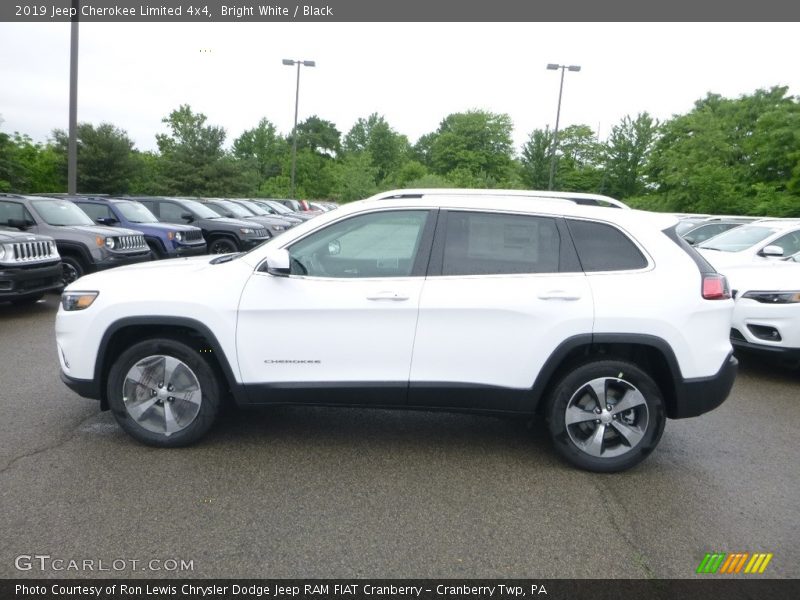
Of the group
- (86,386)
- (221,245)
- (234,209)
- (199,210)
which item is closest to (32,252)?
(86,386)

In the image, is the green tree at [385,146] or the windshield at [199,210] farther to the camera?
the green tree at [385,146]

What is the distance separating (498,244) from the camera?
408 centimetres

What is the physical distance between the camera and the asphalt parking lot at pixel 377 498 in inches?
119

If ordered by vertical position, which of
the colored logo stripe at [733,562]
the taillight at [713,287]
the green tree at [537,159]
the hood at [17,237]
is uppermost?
the green tree at [537,159]

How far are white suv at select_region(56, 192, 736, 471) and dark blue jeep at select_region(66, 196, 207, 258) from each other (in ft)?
29.9

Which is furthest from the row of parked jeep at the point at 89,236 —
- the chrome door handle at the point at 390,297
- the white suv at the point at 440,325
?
the chrome door handle at the point at 390,297

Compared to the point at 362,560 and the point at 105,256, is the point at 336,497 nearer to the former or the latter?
the point at 362,560

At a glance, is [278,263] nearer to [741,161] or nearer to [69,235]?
[69,235]

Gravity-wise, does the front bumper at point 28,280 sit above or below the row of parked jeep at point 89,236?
below

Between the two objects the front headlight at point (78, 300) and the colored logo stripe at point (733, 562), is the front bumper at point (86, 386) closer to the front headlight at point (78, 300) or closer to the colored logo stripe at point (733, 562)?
the front headlight at point (78, 300)

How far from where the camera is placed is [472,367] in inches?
156

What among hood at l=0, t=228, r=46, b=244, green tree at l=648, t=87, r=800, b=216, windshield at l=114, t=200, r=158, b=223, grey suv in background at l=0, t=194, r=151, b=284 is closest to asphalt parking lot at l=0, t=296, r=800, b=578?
hood at l=0, t=228, r=46, b=244

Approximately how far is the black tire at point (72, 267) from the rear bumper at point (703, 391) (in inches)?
376

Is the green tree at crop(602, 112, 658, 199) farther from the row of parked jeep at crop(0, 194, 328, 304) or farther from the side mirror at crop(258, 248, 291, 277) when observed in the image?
the side mirror at crop(258, 248, 291, 277)
